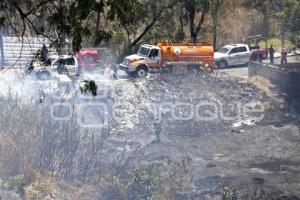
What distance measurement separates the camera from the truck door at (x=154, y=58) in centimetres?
2793

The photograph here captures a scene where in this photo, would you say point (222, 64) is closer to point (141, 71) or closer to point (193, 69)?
point (193, 69)

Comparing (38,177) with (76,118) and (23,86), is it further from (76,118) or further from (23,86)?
A: (23,86)

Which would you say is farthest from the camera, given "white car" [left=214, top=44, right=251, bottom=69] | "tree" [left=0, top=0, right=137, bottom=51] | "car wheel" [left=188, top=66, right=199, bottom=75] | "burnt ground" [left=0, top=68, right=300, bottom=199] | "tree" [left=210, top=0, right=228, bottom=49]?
"tree" [left=210, top=0, right=228, bottom=49]

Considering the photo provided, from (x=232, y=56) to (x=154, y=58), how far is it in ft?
21.8

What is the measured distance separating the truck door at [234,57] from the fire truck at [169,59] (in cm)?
351

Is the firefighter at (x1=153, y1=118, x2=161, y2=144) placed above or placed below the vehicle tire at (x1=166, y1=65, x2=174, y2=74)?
below

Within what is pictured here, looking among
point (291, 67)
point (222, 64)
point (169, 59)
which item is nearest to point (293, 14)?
point (291, 67)

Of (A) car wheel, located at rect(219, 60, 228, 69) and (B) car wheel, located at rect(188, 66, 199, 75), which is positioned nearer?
(B) car wheel, located at rect(188, 66, 199, 75)

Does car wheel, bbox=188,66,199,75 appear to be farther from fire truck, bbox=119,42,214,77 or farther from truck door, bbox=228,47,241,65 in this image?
truck door, bbox=228,47,241,65

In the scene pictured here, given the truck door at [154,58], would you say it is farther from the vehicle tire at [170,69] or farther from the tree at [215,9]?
the tree at [215,9]

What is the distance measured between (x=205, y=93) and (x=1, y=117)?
1218 cm

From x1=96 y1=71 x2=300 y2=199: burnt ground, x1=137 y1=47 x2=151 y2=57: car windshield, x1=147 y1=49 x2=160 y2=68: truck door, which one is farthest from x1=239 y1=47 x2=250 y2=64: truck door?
x1=137 y1=47 x2=151 y2=57: car windshield

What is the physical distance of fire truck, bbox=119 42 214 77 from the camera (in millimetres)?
27438

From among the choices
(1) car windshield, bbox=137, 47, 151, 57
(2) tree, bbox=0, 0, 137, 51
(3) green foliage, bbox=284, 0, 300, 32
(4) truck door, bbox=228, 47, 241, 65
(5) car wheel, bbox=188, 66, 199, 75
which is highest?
(3) green foliage, bbox=284, 0, 300, 32
